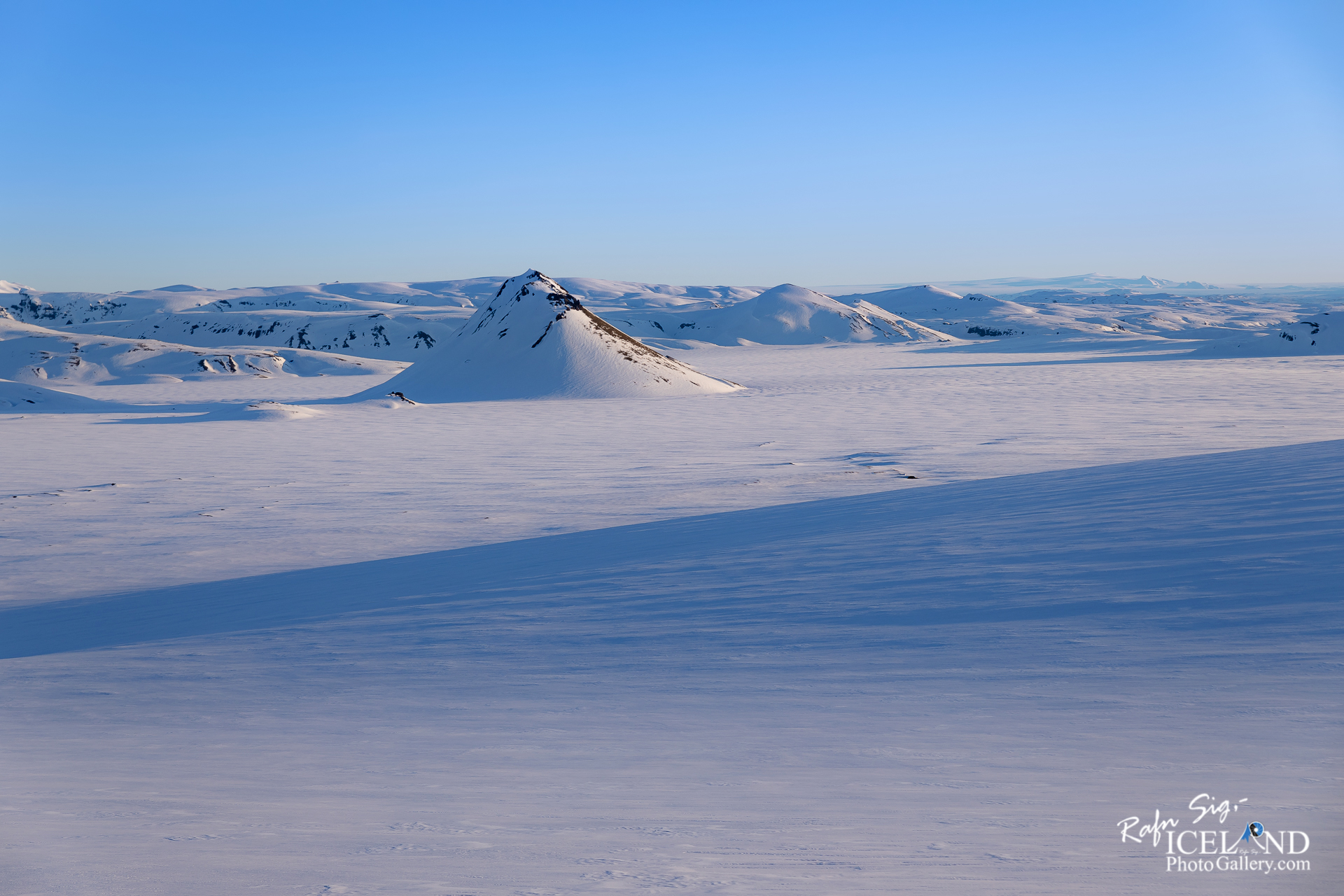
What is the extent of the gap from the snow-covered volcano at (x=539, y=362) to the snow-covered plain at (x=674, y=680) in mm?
15973

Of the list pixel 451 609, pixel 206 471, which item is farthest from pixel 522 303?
pixel 451 609

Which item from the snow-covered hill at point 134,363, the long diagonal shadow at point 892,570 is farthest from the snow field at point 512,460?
the snow-covered hill at point 134,363

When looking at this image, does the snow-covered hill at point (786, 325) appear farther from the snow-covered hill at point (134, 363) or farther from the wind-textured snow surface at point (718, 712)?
the wind-textured snow surface at point (718, 712)

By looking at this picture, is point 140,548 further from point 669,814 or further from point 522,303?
point 522,303

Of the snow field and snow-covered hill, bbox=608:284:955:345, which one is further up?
snow-covered hill, bbox=608:284:955:345

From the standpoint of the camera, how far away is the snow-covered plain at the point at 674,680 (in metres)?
2.84

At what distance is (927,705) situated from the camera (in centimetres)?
397

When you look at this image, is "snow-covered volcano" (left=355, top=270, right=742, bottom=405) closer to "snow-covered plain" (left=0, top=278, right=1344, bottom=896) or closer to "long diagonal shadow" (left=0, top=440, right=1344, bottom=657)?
"snow-covered plain" (left=0, top=278, right=1344, bottom=896)

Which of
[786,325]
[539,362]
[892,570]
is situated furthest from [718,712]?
[786,325]

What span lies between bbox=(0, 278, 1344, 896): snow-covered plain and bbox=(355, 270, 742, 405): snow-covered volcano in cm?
1597

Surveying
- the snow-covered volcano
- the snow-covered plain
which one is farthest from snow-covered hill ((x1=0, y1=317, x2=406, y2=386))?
the snow-covered plain

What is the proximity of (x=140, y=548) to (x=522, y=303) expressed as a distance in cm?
2287

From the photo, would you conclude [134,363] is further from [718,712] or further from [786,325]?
[786,325]

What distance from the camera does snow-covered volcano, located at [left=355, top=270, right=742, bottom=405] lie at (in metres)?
27.1
